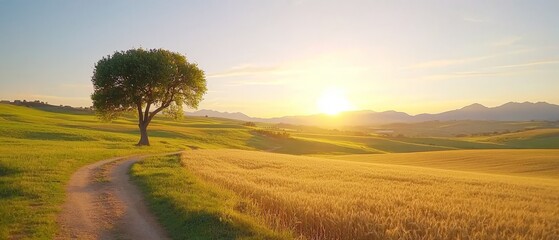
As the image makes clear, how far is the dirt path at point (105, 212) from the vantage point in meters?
12.6

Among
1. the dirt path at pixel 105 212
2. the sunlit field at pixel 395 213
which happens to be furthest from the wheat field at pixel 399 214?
the dirt path at pixel 105 212

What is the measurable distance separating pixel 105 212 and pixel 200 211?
3.78 meters

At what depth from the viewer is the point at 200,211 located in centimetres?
1409

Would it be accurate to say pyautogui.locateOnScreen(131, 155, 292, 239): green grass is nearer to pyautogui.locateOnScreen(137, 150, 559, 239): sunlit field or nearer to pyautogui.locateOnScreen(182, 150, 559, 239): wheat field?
pyautogui.locateOnScreen(137, 150, 559, 239): sunlit field

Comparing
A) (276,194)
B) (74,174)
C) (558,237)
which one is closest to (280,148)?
(74,174)

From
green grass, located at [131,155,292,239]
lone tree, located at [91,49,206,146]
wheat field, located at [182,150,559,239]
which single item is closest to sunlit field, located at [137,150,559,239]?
wheat field, located at [182,150,559,239]

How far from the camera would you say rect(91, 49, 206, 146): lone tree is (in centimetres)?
5141

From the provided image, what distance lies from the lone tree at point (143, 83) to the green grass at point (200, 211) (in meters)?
32.8

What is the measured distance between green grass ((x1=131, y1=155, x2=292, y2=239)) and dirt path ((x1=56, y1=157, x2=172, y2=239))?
0.48 metres

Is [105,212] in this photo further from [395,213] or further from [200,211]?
[395,213]

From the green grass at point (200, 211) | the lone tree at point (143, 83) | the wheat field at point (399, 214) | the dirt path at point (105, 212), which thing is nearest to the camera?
the wheat field at point (399, 214)

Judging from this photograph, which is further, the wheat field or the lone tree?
the lone tree

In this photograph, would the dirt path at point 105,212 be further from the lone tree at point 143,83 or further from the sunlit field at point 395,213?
the lone tree at point 143,83

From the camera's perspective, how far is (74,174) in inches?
960
